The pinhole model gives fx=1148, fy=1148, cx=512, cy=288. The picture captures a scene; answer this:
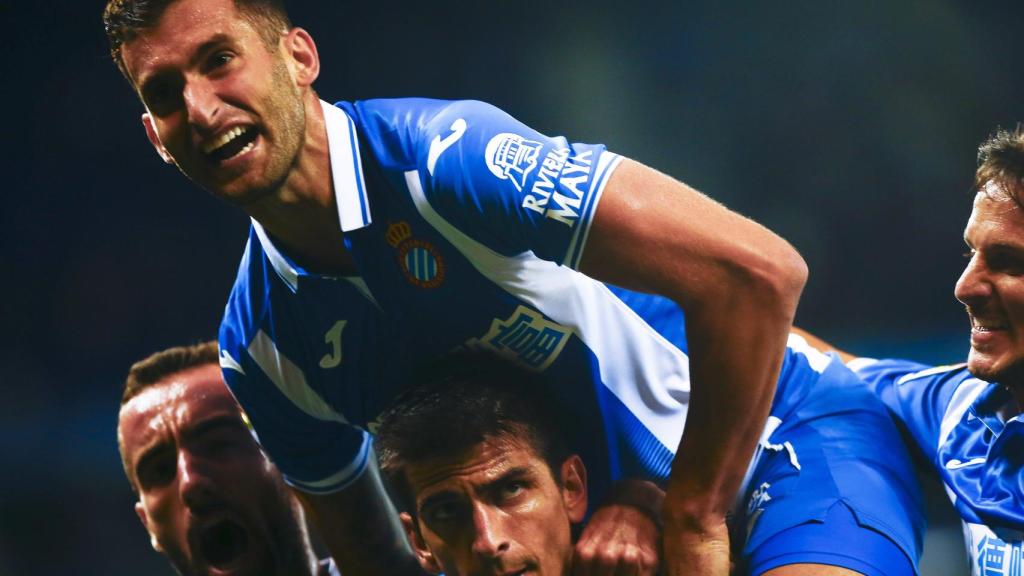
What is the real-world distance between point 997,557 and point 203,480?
3.71 ft

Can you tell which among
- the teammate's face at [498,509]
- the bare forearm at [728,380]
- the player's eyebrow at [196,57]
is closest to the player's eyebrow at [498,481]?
the teammate's face at [498,509]

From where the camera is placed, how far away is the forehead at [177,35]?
4.03ft

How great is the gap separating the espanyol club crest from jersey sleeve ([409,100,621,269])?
0.16 ft

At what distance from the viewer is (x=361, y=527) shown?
163 cm

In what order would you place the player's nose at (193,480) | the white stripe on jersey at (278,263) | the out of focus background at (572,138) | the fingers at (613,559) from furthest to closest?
the out of focus background at (572,138) < the player's nose at (193,480) < the white stripe on jersey at (278,263) < the fingers at (613,559)

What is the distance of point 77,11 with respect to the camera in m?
2.67

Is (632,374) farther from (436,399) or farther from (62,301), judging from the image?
(62,301)

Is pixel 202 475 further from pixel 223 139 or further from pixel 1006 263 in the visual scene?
pixel 1006 263

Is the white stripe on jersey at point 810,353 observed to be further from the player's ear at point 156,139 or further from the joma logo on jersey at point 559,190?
the player's ear at point 156,139

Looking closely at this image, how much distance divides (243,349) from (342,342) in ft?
0.43

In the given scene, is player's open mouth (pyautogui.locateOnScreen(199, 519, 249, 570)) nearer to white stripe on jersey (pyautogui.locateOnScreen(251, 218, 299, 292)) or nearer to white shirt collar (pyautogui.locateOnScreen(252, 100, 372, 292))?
white stripe on jersey (pyautogui.locateOnScreen(251, 218, 299, 292))

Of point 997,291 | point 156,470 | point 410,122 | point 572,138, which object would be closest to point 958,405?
point 997,291

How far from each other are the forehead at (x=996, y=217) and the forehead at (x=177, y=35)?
926 millimetres

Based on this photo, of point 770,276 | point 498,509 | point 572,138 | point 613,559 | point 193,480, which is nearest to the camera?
point 770,276
